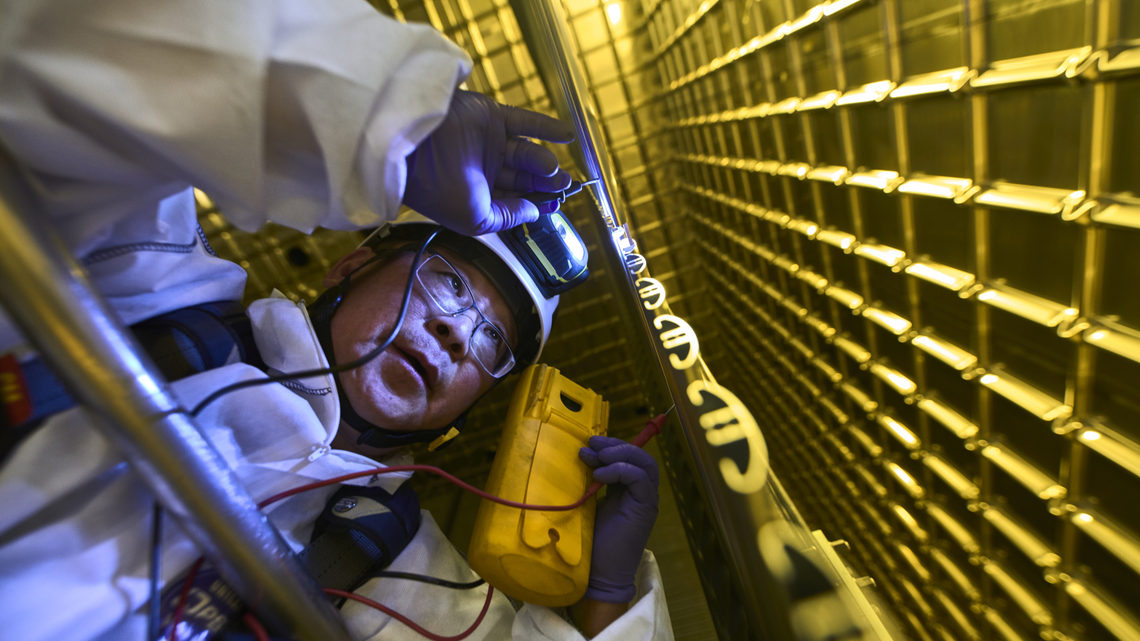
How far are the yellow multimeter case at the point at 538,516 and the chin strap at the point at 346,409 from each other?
272 mm

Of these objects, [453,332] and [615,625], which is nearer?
[615,625]

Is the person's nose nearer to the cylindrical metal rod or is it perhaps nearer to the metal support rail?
the metal support rail

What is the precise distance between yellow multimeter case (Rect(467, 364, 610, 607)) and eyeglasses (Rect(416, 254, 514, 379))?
21cm

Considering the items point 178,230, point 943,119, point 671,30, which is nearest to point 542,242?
point 671,30

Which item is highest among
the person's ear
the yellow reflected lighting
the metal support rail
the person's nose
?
the yellow reflected lighting

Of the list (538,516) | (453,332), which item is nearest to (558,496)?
(538,516)

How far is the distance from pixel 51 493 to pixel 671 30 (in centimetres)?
125

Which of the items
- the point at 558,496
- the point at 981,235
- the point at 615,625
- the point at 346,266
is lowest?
the point at 615,625

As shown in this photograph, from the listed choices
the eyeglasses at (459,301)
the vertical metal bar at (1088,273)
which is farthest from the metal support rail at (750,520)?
the eyeglasses at (459,301)

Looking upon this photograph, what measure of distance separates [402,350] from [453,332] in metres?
0.11

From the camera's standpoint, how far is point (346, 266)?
1184mm

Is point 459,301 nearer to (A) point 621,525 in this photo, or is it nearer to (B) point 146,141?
(A) point 621,525

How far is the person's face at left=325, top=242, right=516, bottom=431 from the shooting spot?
1007 millimetres

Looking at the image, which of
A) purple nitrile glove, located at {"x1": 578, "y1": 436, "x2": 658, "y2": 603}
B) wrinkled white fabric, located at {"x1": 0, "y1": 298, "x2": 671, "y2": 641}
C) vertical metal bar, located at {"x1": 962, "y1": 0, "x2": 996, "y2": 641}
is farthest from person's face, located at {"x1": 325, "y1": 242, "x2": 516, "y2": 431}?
vertical metal bar, located at {"x1": 962, "y1": 0, "x2": 996, "y2": 641}
